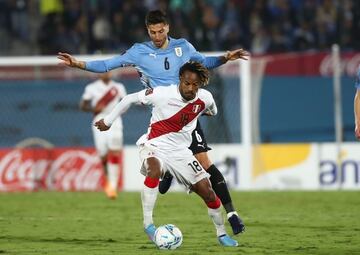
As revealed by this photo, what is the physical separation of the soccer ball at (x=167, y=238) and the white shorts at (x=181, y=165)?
1.63 feet

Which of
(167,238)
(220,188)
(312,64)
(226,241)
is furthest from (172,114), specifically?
(312,64)

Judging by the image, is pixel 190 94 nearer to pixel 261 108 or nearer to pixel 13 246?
pixel 13 246

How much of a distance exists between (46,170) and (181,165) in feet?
31.7

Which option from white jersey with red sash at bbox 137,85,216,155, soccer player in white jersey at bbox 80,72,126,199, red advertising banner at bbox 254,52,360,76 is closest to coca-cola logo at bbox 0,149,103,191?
soccer player in white jersey at bbox 80,72,126,199

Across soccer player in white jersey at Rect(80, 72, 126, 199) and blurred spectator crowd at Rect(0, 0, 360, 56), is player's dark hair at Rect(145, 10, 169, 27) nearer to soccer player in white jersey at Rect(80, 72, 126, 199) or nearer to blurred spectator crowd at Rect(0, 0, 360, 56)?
soccer player in white jersey at Rect(80, 72, 126, 199)

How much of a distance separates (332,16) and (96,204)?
27.1 feet

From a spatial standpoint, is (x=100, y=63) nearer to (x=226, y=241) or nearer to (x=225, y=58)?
(x=225, y=58)

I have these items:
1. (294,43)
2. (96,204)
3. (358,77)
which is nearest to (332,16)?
(294,43)

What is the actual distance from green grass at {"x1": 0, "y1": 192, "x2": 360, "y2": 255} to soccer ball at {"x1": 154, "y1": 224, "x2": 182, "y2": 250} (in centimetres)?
10

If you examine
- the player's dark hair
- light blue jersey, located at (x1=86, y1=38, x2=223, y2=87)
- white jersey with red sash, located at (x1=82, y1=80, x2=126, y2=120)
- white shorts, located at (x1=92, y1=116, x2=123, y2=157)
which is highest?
the player's dark hair

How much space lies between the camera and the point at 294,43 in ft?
72.8

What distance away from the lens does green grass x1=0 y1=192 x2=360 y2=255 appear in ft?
33.6

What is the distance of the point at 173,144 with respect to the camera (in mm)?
10180

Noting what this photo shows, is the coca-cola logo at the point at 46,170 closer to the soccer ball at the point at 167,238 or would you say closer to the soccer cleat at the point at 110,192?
the soccer cleat at the point at 110,192
